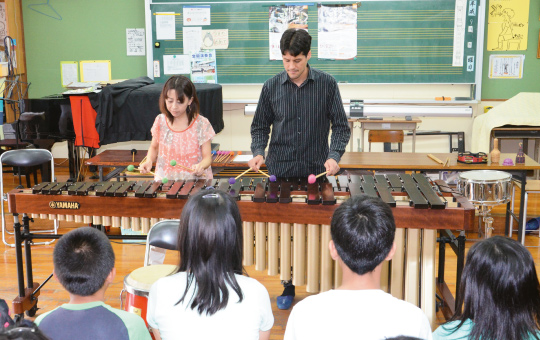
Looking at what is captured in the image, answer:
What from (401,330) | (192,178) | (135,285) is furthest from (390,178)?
(401,330)

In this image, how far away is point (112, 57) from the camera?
8180 mm

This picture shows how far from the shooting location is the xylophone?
3.11 meters

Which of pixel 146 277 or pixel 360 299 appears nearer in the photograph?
pixel 360 299

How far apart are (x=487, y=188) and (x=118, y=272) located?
2.95m

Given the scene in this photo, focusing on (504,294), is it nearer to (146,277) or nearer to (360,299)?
(360,299)

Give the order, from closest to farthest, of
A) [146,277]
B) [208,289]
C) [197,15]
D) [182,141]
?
[208,289], [146,277], [182,141], [197,15]

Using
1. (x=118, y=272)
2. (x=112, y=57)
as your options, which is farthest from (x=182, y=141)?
(x=112, y=57)

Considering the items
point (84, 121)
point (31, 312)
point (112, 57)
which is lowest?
point (31, 312)

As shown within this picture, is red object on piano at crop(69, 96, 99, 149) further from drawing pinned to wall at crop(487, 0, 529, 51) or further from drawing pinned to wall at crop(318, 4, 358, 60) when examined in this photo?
drawing pinned to wall at crop(487, 0, 529, 51)

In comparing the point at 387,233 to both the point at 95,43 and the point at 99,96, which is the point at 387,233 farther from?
the point at 95,43

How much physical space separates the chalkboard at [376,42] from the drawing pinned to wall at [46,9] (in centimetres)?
144

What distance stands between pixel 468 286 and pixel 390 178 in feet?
5.60

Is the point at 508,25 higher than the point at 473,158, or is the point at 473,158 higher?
the point at 508,25

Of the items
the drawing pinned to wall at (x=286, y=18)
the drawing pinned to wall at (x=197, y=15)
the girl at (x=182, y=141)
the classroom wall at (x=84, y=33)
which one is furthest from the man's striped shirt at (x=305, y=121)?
the classroom wall at (x=84, y=33)
